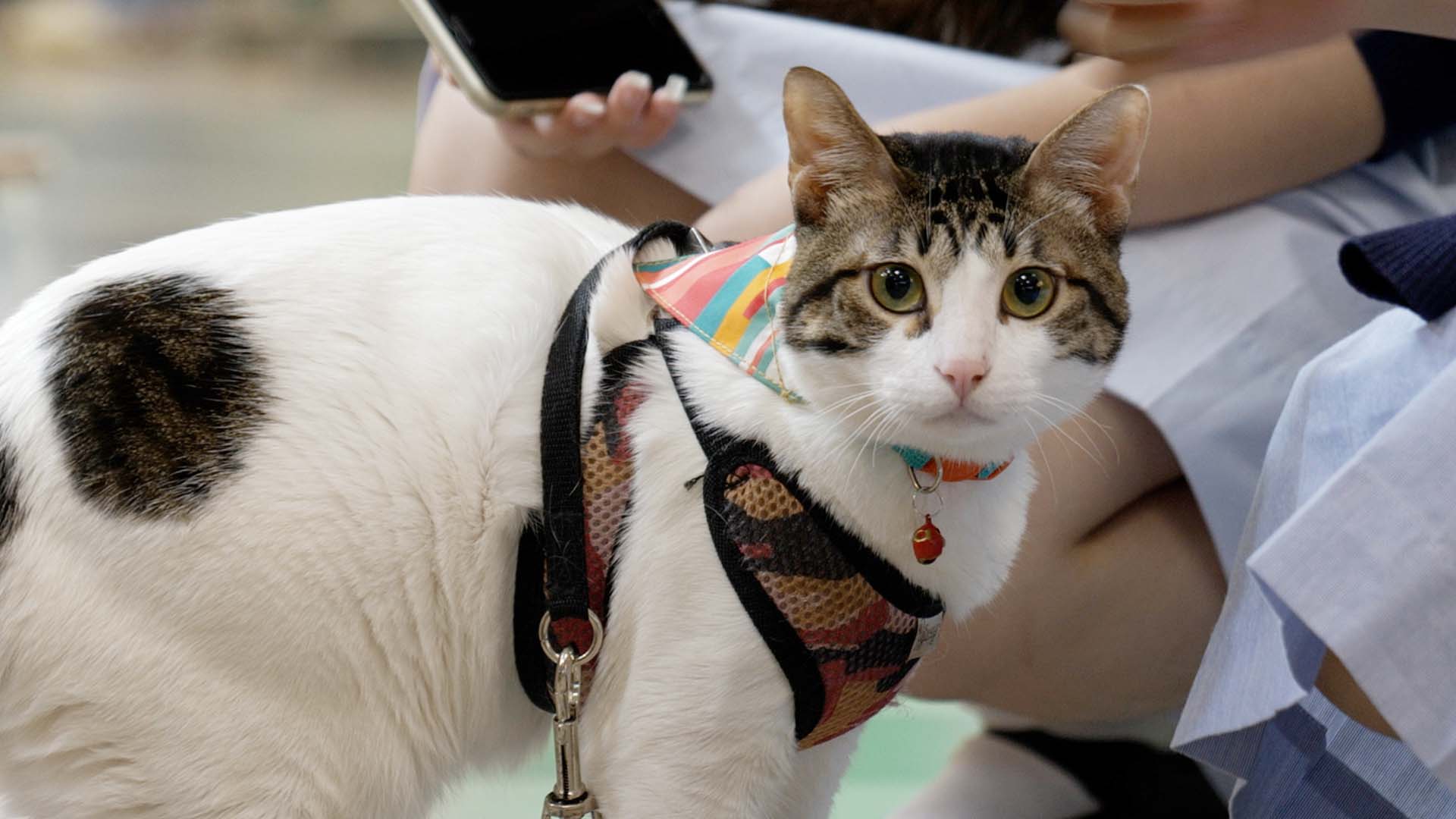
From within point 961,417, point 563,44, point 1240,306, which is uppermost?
point 563,44

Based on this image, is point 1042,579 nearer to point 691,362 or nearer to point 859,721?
point 859,721

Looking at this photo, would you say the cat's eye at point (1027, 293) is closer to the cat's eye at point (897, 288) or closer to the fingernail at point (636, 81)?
the cat's eye at point (897, 288)

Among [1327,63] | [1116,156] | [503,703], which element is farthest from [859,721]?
[1327,63]

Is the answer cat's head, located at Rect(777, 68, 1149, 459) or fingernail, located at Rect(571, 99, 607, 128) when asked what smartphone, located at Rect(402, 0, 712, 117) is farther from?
cat's head, located at Rect(777, 68, 1149, 459)

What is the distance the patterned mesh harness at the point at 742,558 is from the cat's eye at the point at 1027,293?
0.60ft

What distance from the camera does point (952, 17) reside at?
4.95 feet

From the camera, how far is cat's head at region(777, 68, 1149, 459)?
0.76m

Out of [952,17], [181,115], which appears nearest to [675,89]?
[952,17]

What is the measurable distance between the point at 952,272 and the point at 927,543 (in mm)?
176

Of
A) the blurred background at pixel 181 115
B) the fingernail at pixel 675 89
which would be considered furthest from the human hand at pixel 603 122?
the blurred background at pixel 181 115

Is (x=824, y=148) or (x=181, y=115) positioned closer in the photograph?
(x=824, y=148)

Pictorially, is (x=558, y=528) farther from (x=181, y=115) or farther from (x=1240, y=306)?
(x=181, y=115)

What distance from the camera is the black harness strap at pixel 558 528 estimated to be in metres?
0.83

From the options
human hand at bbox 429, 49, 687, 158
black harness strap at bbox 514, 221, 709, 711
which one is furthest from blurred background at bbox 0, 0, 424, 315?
black harness strap at bbox 514, 221, 709, 711
